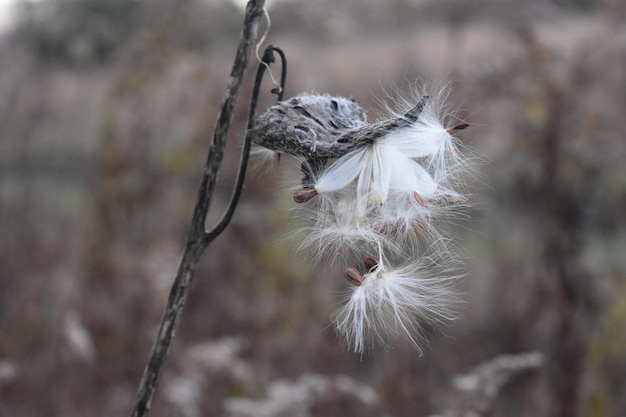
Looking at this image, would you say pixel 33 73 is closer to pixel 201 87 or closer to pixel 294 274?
pixel 201 87

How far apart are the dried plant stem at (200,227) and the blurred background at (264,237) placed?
189 cm

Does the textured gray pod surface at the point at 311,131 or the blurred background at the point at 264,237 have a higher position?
the blurred background at the point at 264,237

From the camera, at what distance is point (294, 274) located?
184 inches

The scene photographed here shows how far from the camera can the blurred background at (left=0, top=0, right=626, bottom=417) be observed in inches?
157

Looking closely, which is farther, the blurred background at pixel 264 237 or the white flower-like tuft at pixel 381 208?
the blurred background at pixel 264 237

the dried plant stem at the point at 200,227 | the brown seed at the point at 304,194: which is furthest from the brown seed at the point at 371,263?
the dried plant stem at the point at 200,227

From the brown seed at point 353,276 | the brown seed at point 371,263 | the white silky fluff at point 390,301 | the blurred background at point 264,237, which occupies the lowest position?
the white silky fluff at point 390,301

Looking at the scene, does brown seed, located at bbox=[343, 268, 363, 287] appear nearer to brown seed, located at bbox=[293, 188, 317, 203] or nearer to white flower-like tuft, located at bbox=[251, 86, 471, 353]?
white flower-like tuft, located at bbox=[251, 86, 471, 353]

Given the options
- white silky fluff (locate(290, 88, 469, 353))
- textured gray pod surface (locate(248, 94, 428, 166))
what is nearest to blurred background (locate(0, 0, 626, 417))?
white silky fluff (locate(290, 88, 469, 353))

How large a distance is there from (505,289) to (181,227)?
7.94 ft

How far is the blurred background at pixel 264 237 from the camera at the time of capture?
3.99 m

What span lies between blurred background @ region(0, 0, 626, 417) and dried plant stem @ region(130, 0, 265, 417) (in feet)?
6.22

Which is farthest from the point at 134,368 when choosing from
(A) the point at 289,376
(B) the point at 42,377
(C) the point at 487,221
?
(C) the point at 487,221

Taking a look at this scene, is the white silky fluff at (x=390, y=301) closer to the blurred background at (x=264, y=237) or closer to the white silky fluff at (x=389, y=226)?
the white silky fluff at (x=389, y=226)
